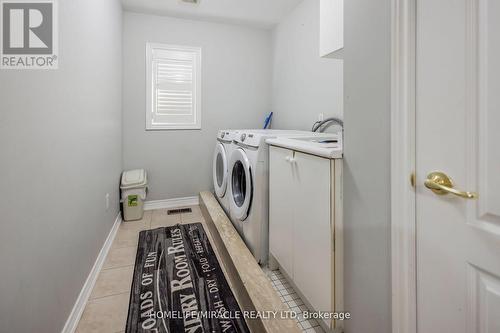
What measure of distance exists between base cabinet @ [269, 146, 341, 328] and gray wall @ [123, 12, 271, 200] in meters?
1.87

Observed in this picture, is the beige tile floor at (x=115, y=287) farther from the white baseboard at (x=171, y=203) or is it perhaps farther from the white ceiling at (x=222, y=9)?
the white ceiling at (x=222, y=9)

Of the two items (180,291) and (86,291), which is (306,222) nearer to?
(180,291)

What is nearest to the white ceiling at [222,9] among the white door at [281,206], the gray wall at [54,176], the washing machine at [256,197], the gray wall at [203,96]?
the gray wall at [203,96]

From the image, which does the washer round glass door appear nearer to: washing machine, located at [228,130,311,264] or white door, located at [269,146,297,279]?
washing machine, located at [228,130,311,264]

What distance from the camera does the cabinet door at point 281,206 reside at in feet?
4.93

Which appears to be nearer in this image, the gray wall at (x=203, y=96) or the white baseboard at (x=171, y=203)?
the gray wall at (x=203, y=96)

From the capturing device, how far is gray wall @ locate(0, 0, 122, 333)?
860 mm

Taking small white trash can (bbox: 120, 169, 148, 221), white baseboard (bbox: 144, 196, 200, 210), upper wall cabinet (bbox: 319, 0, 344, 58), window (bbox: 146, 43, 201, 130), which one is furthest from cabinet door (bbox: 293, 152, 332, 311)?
window (bbox: 146, 43, 201, 130)

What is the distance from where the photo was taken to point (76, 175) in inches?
56.4

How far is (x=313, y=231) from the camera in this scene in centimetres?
127

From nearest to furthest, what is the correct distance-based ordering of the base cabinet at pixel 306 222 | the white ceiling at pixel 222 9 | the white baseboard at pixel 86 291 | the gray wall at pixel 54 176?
the gray wall at pixel 54 176
the base cabinet at pixel 306 222
the white baseboard at pixel 86 291
the white ceiling at pixel 222 9

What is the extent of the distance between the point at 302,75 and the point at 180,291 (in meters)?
2.41

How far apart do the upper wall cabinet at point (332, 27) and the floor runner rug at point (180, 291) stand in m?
1.69
